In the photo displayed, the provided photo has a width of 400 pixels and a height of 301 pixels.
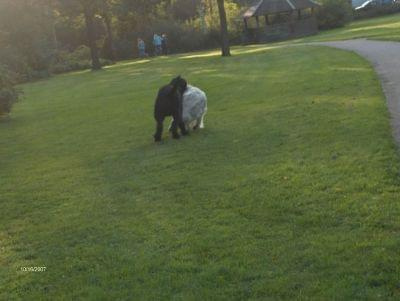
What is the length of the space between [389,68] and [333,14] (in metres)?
41.3

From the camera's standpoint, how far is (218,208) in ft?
22.9

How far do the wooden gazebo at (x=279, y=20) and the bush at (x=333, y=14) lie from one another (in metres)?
1.88

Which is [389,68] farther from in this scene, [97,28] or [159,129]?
[97,28]

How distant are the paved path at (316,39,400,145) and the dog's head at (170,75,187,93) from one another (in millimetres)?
4027

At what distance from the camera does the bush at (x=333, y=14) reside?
56500 millimetres

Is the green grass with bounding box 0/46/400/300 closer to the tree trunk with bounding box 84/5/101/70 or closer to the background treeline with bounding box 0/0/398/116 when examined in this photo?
the background treeline with bounding box 0/0/398/116

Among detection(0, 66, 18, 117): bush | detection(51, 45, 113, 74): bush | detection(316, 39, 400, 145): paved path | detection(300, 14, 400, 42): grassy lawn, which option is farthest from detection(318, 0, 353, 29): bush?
detection(0, 66, 18, 117): bush

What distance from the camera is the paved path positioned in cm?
1100

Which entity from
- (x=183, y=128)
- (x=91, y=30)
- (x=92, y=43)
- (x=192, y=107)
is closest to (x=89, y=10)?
(x=91, y=30)

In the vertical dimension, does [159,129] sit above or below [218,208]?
above

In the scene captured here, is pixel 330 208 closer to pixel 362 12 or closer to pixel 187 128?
pixel 187 128

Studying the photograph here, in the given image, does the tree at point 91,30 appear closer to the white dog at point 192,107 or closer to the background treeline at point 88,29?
the background treeline at point 88,29

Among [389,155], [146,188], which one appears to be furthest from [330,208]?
[146,188]
